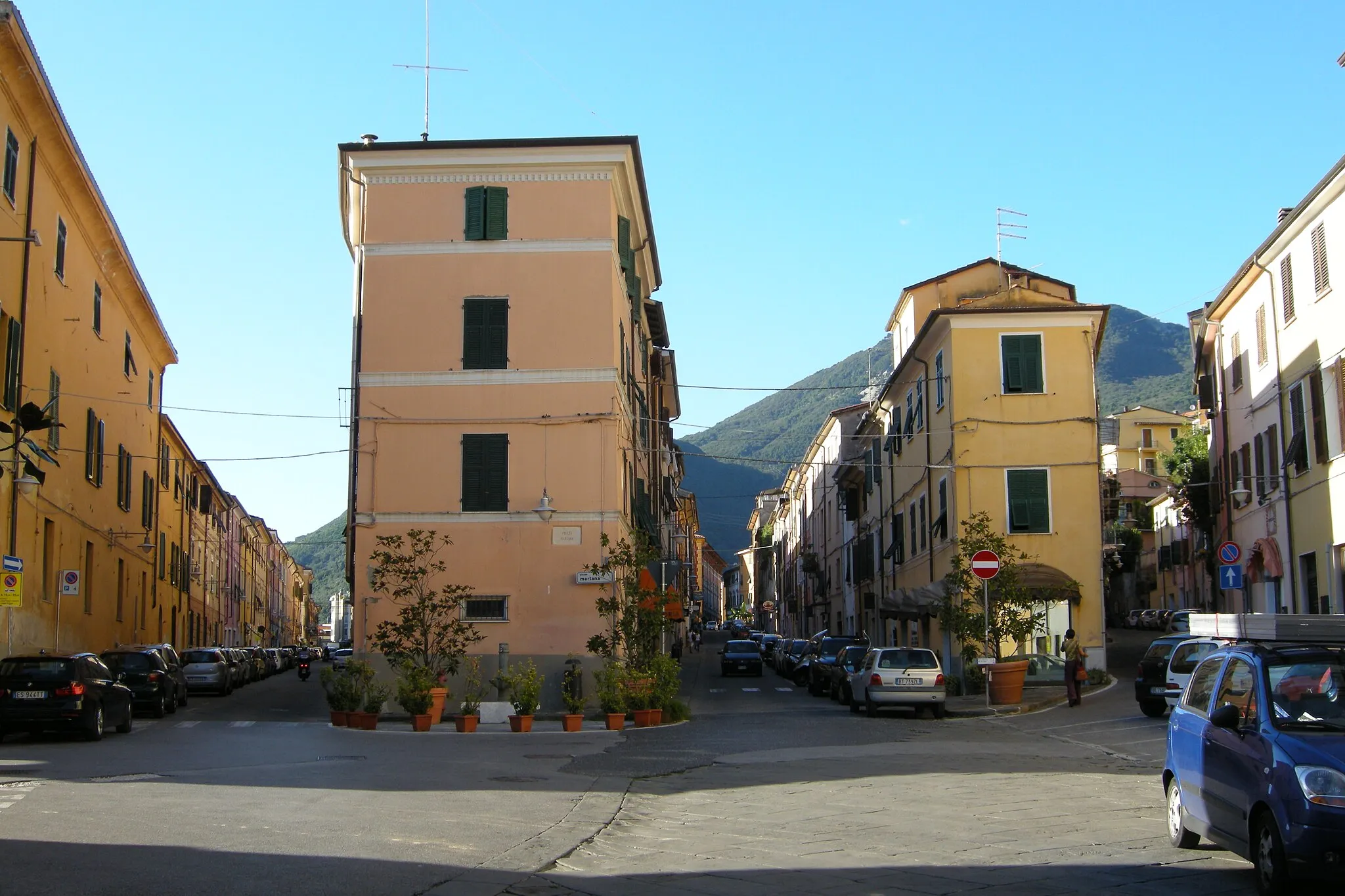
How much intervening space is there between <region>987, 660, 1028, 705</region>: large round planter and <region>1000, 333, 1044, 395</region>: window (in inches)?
344

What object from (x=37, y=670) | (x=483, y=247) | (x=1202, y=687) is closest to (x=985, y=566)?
(x=483, y=247)

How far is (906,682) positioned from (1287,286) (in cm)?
1381

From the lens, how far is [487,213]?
29.5 meters

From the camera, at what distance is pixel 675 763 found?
1691 cm

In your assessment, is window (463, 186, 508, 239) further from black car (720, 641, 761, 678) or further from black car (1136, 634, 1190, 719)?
black car (720, 641, 761, 678)

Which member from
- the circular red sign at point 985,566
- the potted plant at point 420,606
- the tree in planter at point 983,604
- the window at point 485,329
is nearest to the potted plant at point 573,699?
the potted plant at point 420,606

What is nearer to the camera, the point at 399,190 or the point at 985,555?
the point at 985,555

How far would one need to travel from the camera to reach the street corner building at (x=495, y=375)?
28719 mm

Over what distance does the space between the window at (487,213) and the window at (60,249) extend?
350 inches

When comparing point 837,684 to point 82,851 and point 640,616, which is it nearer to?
point 640,616

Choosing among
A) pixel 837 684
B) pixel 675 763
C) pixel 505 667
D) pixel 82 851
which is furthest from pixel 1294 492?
pixel 82 851

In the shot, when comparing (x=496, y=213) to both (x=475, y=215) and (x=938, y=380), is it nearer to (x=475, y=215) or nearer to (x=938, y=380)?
(x=475, y=215)

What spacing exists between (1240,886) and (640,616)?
1857cm

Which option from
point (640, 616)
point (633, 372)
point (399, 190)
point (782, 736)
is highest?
→ point (399, 190)
